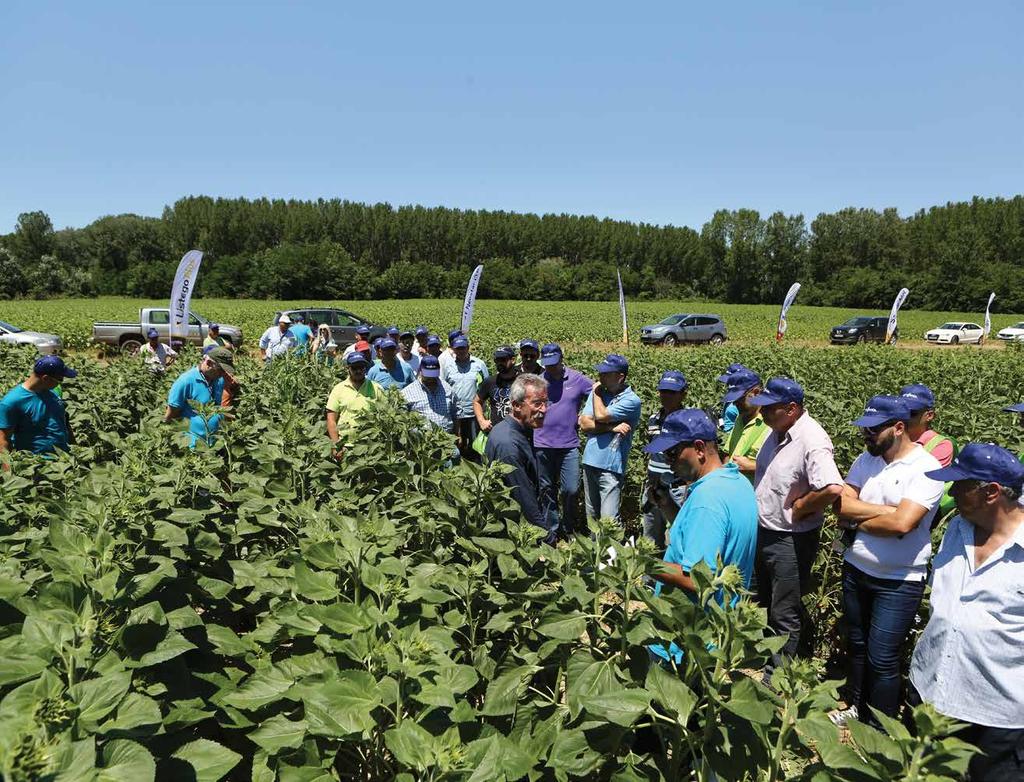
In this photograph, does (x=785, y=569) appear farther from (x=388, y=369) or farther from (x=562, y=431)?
(x=388, y=369)

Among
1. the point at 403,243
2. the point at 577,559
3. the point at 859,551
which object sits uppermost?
the point at 403,243

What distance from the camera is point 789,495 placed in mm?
3666

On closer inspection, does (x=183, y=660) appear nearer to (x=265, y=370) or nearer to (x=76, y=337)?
(x=265, y=370)

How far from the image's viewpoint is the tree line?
68.8 m

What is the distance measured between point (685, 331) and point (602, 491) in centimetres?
2834

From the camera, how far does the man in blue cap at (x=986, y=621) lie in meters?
2.31

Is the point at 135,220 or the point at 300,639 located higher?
the point at 135,220

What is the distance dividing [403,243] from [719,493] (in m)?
99.7

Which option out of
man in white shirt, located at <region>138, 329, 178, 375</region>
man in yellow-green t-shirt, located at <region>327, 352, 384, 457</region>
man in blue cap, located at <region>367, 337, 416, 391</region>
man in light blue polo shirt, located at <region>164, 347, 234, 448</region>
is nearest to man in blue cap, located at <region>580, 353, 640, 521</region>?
man in yellow-green t-shirt, located at <region>327, 352, 384, 457</region>

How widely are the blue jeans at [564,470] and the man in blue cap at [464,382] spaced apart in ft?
4.88

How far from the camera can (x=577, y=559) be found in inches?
78.3

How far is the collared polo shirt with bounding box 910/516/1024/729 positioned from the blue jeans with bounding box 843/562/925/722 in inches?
28.8

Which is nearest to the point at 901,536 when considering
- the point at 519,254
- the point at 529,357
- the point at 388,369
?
the point at 529,357

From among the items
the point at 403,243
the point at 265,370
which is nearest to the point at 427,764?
the point at 265,370
